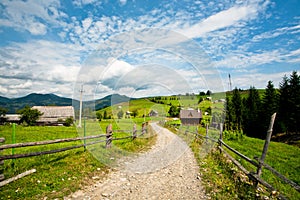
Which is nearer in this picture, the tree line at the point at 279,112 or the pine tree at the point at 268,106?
the tree line at the point at 279,112

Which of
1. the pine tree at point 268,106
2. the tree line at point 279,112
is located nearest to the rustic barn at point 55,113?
the tree line at point 279,112

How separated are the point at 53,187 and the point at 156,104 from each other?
1986cm

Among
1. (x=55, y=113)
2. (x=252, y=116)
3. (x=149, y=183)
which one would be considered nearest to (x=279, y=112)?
(x=252, y=116)

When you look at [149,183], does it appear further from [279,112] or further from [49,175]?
[279,112]

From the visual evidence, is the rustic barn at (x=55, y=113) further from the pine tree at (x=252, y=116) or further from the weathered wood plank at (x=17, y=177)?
the weathered wood plank at (x=17, y=177)

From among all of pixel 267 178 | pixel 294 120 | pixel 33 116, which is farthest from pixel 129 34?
pixel 33 116

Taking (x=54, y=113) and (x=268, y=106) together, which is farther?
(x=54, y=113)

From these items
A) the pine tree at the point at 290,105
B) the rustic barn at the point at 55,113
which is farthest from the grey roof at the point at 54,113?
the pine tree at the point at 290,105

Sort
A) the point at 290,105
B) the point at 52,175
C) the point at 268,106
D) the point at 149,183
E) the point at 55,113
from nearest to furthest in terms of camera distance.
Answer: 1. the point at 149,183
2. the point at 52,175
3. the point at 290,105
4. the point at 268,106
5. the point at 55,113

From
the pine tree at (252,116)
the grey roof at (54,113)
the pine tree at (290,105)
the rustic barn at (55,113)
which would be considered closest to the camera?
the pine tree at (290,105)

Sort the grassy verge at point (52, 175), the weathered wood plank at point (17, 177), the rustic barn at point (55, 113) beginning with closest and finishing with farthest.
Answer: the grassy verge at point (52, 175) → the weathered wood plank at point (17, 177) → the rustic barn at point (55, 113)

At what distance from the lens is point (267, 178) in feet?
21.6

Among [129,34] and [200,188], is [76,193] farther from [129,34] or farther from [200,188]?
[129,34]

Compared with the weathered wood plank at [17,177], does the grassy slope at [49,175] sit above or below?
below
